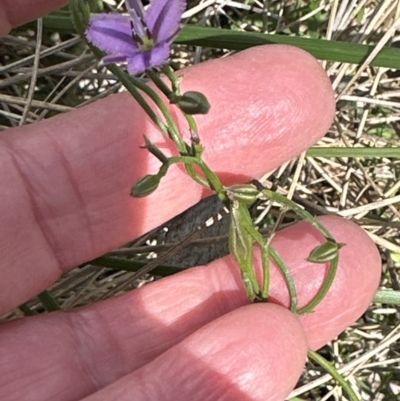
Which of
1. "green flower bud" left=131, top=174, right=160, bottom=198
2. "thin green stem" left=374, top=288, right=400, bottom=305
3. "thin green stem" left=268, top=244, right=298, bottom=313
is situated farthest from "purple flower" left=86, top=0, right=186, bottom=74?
"thin green stem" left=374, top=288, right=400, bottom=305

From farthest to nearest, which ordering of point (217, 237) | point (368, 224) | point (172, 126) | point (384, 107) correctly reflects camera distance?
point (384, 107)
point (368, 224)
point (217, 237)
point (172, 126)

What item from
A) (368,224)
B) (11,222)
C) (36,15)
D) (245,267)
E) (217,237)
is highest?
(36,15)

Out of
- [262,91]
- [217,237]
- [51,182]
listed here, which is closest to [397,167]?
[217,237]

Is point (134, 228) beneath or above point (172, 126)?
beneath

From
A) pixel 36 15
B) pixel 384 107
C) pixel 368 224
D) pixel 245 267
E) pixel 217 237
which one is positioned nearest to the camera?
pixel 245 267

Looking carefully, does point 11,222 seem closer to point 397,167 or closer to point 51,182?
point 51,182

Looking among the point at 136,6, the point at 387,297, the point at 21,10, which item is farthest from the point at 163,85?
the point at 387,297

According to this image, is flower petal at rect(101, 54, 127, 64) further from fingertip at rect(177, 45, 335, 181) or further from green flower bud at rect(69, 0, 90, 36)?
fingertip at rect(177, 45, 335, 181)
